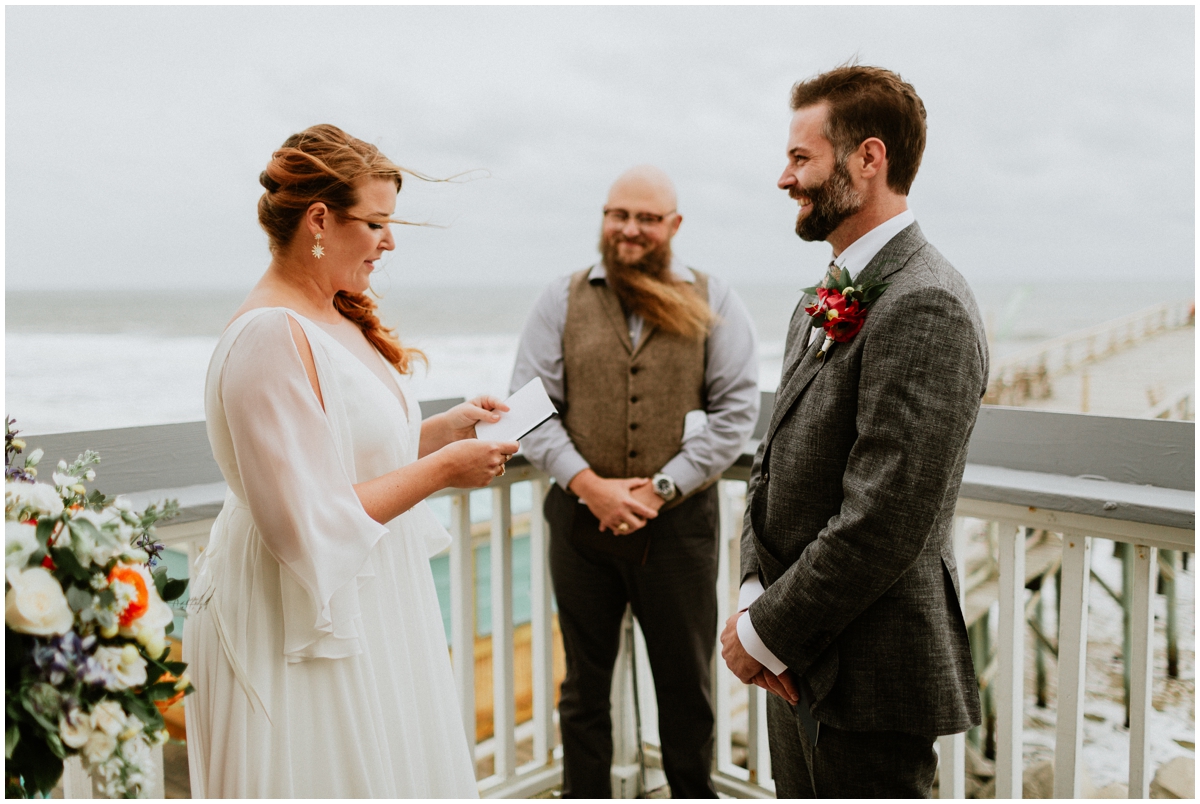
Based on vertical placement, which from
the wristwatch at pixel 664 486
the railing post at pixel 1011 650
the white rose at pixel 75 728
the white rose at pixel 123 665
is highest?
the wristwatch at pixel 664 486

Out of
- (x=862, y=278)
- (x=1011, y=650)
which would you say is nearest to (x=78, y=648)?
(x=862, y=278)

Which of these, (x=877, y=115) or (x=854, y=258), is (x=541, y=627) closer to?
(x=854, y=258)

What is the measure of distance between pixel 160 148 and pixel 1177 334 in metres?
3.52

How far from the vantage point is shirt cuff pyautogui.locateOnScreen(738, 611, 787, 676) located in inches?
52.2

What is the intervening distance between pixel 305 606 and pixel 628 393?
1.12 m

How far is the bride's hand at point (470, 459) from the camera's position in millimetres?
1379

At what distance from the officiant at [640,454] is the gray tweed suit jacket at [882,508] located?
0.79m

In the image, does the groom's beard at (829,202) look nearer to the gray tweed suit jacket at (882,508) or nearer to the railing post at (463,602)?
the gray tweed suit jacket at (882,508)

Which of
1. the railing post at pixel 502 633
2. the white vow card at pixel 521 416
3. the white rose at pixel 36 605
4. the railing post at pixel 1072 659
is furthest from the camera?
the railing post at pixel 502 633

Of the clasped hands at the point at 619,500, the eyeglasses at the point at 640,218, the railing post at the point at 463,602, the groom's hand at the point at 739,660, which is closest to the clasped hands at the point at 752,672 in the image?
the groom's hand at the point at 739,660

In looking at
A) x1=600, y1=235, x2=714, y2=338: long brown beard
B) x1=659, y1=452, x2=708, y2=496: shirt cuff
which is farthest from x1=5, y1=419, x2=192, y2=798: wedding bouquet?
x1=600, y1=235, x2=714, y2=338: long brown beard

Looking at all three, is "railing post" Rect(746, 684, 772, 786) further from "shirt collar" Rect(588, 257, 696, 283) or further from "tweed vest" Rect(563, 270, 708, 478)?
"shirt collar" Rect(588, 257, 696, 283)

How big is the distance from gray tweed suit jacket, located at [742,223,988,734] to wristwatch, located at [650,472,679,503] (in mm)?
736

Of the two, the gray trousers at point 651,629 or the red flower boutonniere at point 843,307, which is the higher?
the red flower boutonniere at point 843,307
